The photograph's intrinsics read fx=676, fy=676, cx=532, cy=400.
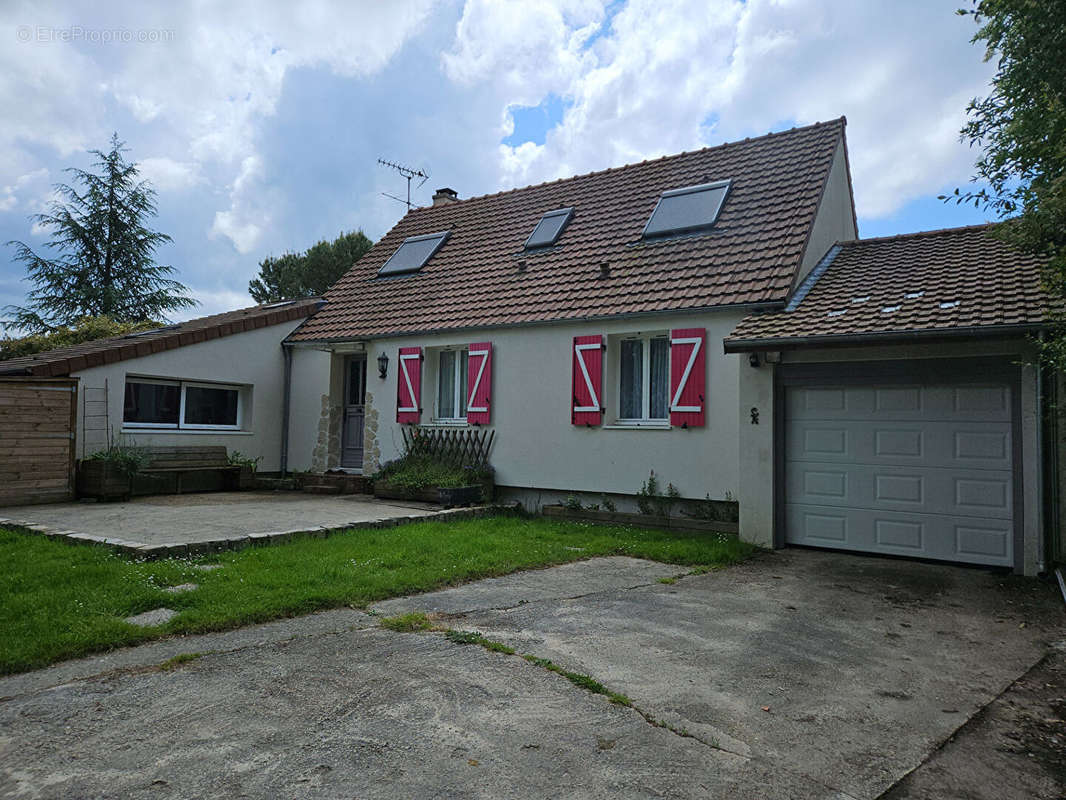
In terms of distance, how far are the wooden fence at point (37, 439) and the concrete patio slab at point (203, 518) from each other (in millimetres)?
372

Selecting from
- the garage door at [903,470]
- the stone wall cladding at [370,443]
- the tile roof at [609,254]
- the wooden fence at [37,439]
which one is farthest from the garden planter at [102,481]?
the garage door at [903,470]

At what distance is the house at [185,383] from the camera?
35.9ft

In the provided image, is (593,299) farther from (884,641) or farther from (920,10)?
(884,641)

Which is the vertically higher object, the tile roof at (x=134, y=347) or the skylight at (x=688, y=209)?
the skylight at (x=688, y=209)

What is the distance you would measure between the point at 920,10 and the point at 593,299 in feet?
16.8

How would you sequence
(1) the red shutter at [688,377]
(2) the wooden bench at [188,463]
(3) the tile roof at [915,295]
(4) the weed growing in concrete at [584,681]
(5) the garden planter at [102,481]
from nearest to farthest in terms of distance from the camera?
(4) the weed growing in concrete at [584,681] < (3) the tile roof at [915,295] < (1) the red shutter at [688,377] < (5) the garden planter at [102,481] < (2) the wooden bench at [188,463]

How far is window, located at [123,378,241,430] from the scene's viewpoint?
1182 cm

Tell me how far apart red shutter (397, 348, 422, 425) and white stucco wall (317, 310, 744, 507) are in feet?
0.46

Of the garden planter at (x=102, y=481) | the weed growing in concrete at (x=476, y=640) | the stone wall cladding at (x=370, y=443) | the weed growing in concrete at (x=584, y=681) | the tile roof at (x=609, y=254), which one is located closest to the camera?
the weed growing in concrete at (x=584, y=681)

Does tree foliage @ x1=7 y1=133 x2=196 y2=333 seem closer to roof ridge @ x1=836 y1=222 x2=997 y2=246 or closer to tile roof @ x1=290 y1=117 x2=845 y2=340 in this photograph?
tile roof @ x1=290 y1=117 x2=845 y2=340

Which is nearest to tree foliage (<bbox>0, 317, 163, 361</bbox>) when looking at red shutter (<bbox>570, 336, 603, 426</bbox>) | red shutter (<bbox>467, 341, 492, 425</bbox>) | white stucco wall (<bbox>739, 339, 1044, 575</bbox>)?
red shutter (<bbox>467, 341, 492, 425</bbox>)

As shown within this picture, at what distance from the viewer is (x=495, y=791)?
8.18 feet

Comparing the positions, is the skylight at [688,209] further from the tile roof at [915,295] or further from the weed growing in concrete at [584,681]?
the weed growing in concrete at [584,681]

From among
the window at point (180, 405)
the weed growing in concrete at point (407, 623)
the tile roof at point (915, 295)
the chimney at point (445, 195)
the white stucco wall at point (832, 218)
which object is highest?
the chimney at point (445, 195)
